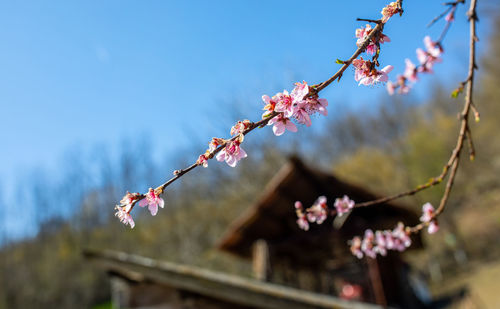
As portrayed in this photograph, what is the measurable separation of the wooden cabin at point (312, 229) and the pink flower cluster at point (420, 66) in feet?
14.7

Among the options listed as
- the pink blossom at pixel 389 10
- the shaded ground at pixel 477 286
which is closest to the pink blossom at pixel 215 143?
the pink blossom at pixel 389 10

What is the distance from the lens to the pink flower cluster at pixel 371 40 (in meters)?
1.02

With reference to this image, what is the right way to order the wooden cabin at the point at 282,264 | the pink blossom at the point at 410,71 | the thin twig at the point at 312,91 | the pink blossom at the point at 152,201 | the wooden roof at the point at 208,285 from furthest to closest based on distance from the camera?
the wooden cabin at the point at 282,264 < the wooden roof at the point at 208,285 < the pink blossom at the point at 410,71 < the pink blossom at the point at 152,201 < the thin twig at the point at 312,91

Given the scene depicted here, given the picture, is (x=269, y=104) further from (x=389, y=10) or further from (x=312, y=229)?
(x=312, y=229)

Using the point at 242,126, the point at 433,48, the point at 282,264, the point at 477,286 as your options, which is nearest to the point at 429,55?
the point at 433,48

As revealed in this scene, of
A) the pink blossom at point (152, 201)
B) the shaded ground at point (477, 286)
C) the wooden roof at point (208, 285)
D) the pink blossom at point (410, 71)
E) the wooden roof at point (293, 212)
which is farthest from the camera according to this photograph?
the shaded ground at point (477, 286)

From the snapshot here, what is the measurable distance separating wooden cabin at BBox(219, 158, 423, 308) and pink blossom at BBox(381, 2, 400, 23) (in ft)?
17.4

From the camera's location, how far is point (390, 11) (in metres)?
1.09

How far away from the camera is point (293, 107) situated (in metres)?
1.06

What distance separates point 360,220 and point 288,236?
1591 millimetres

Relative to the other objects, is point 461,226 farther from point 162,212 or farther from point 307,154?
point 162,212

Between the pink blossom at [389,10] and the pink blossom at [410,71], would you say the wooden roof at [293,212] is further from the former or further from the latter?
the pink blossom at [389,10]

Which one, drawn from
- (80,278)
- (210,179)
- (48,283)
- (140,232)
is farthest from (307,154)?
(48,283)

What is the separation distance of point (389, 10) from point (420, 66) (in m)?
0.78
